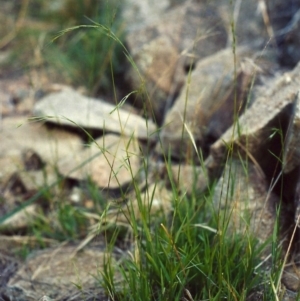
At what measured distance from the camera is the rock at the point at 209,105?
2.66m

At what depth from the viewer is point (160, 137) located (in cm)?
273

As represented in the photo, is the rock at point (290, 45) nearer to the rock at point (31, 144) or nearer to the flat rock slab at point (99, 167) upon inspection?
the flat rock slab at point (99, 167)

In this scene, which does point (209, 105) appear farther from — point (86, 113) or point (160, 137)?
point (86, 113)

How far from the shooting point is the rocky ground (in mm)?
2066

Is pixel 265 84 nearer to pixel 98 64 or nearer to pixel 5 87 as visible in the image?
pixel 98 64

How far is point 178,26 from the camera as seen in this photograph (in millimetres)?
3570

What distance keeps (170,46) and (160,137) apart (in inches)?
36.0

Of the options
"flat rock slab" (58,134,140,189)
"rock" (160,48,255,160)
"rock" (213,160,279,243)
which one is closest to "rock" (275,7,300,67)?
"rock" (160,48,255,160)

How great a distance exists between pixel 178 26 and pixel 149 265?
2.01m

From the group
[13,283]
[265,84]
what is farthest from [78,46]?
[13,283]

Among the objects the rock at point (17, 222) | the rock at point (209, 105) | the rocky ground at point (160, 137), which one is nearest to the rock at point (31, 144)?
the rocky ground at point (160, 137)

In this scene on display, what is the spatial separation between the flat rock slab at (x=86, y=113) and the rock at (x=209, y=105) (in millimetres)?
172

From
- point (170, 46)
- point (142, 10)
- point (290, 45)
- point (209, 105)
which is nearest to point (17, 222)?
point (209, 105)

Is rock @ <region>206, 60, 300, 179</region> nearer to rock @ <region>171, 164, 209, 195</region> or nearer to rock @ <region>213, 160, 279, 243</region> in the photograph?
rock @ <region>213, 160, 279, 243</region>
